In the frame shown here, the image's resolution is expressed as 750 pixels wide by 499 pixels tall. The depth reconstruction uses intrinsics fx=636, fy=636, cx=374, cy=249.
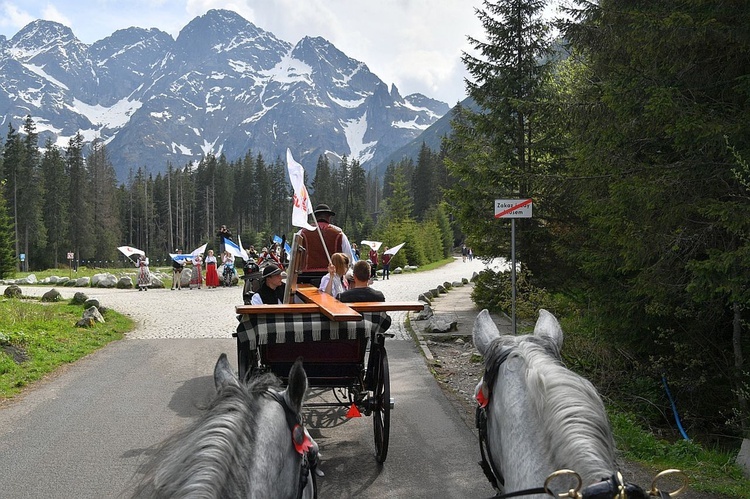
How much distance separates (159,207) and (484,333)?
10751 centimetres

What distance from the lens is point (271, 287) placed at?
25.2ft

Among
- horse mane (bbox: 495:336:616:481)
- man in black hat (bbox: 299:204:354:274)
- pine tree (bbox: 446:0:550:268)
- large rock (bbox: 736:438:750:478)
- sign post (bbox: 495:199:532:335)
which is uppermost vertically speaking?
pine tree (bbox: 446:0:550:268)

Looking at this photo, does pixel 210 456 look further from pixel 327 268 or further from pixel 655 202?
pixel 327 268

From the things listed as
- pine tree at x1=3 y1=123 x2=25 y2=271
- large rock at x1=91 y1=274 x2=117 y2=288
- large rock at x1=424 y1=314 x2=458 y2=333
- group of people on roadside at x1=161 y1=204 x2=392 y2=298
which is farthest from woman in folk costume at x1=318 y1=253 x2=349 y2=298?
pine tree at x1=3 y1=123 x2=25 y2=271

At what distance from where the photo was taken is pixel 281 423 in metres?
2.24

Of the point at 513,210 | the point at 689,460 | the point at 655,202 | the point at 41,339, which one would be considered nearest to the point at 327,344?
the point at 689,460

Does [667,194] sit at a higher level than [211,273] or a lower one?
higher

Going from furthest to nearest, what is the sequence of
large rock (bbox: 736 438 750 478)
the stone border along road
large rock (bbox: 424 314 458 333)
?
the stone border along road, large rock (bbox: 424 314 458 333), large rock (bbox: 736 438 750 478)

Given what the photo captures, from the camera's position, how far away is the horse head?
1.79 meters

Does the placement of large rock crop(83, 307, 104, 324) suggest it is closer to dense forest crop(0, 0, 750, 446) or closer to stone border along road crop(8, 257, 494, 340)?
stone border along road crop(8, 257, 494, 340)

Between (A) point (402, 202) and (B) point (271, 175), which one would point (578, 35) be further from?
(B) point (271, 175)

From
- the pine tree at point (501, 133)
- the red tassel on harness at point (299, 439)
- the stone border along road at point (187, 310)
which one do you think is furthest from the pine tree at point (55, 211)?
the red tassel on harness at point (299, 439)

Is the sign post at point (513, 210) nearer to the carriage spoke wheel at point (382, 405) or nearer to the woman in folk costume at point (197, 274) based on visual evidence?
the carriage spoke wheel at point (382, 405)

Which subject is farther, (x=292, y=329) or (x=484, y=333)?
(x=292, y=329)
